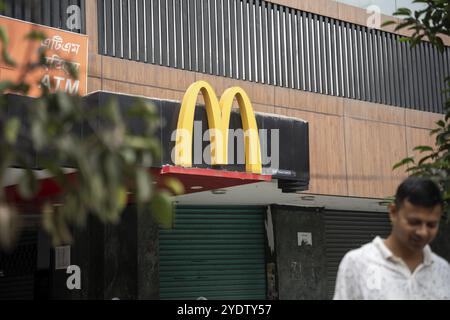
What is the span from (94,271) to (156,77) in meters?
3.05

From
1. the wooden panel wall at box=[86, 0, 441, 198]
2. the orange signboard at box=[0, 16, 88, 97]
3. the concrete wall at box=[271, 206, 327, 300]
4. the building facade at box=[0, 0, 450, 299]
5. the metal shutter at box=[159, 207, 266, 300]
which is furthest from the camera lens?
the concrete wall at box=[271, 206, 327, 300]

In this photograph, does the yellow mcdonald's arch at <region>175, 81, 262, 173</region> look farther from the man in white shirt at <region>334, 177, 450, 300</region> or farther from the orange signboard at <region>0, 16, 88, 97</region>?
the man in white shirt at <region>334, 177, 450, 300</region>

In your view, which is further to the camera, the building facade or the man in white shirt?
the building facade

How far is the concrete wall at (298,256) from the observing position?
1438 centimetres

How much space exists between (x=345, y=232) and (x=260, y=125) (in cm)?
587

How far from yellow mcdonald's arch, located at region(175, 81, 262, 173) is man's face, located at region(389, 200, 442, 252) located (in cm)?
652

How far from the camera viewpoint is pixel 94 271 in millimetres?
12164

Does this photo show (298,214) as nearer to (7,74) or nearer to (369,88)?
(369,88)

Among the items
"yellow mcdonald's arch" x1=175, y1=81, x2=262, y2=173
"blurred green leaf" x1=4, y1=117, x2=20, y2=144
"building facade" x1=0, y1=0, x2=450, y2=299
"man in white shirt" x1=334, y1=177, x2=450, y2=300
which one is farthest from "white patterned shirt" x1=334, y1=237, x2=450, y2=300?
"building facade" x1=0, y1=0, x2=450, y2=299

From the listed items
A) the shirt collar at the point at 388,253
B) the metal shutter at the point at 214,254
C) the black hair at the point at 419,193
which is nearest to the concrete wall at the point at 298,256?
the metal shutter at the point at 214,254

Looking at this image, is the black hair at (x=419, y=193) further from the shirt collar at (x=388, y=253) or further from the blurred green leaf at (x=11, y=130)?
the blurred green leaf at (x=11, y=130)

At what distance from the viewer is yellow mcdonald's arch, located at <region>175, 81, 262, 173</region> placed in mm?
9750

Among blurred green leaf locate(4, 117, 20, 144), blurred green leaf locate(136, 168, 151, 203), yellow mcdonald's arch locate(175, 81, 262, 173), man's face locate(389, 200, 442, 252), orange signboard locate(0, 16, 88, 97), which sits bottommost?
man's face locate(389, 200, 442, 252)
